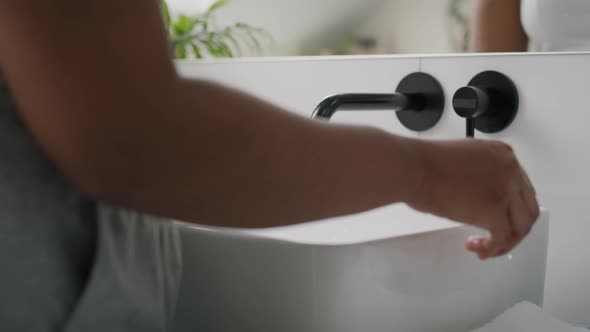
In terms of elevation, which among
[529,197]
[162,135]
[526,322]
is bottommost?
[526,322]

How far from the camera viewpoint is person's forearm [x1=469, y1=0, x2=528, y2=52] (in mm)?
772

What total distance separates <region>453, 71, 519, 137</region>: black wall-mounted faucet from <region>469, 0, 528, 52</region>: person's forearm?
0.07 meters

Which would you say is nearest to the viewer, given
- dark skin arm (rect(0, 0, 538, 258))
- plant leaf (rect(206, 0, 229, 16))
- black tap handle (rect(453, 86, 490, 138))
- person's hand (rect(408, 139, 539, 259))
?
dark skin arm (rect(0, 0, 538, 258))

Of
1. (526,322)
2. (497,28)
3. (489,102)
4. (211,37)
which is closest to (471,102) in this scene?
(489,102)

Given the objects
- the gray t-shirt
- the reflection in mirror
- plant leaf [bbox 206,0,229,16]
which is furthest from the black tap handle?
plant leaf [bbox 206,0,229,16]

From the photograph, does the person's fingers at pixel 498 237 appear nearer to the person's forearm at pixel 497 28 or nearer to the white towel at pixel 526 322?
the white towel at pixel 526 322

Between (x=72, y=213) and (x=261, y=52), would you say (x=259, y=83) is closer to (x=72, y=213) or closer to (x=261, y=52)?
(x=261, y=52)

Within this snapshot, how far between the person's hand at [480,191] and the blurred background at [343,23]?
49 cm

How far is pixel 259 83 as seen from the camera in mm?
1063

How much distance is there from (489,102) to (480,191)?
0.31m

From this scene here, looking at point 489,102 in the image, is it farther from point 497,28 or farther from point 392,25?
point 392,25

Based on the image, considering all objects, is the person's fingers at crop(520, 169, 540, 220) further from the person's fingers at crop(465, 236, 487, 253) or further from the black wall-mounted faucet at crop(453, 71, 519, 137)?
the black wall-mounted faucet at crop(453, 71, 519, 137)

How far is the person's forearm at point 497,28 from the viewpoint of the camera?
0.77 meters

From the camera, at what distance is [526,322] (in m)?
0.50
